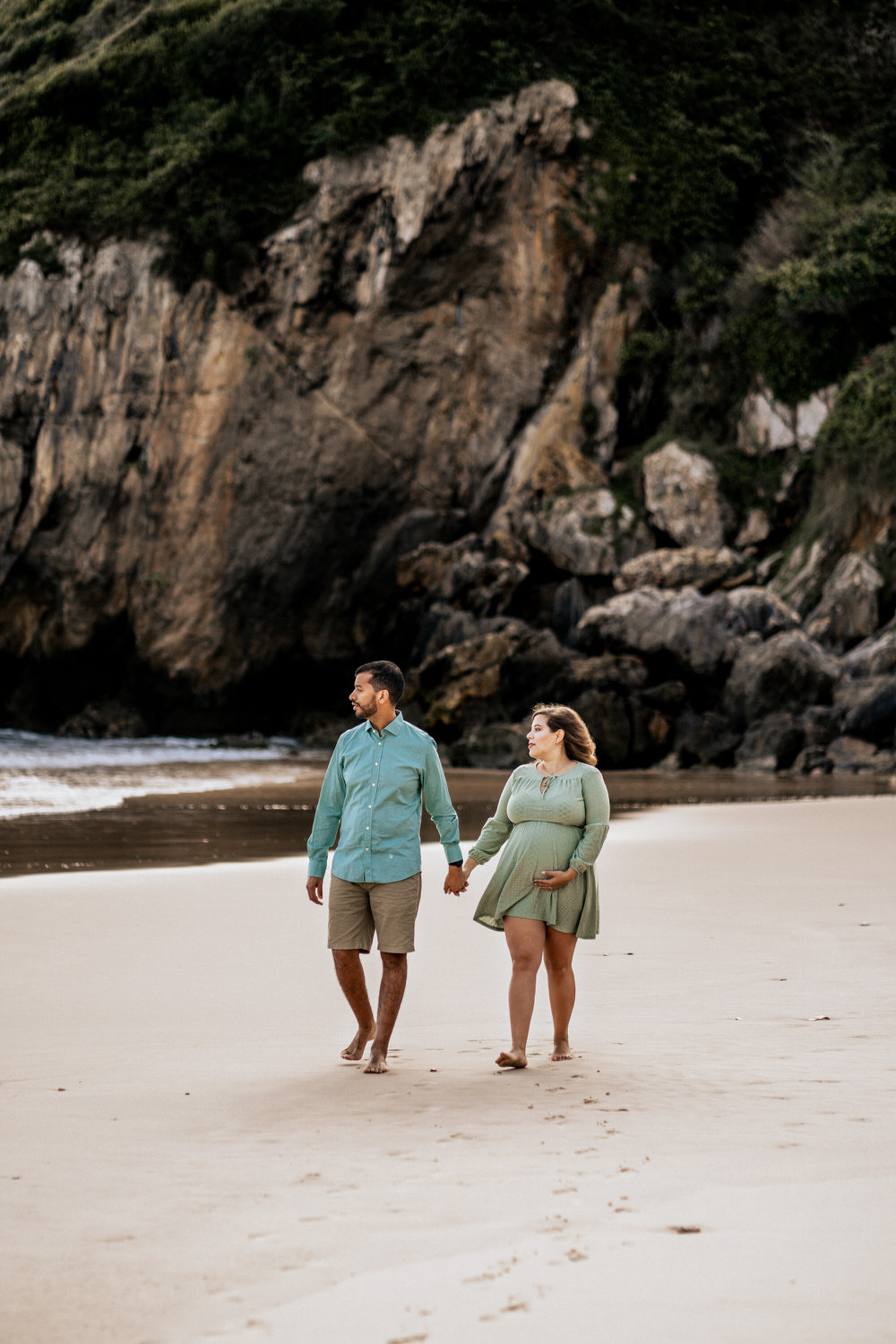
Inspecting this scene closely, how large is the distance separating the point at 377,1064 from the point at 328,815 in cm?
97

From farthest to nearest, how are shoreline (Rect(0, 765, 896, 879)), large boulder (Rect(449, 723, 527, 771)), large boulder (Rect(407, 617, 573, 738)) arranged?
large boulder (Rect(407, 617, 573, 738)) → large boulder (Rect(449, 723, 527, 771)) → shoreline (Rect(0, 765, 896, 879))

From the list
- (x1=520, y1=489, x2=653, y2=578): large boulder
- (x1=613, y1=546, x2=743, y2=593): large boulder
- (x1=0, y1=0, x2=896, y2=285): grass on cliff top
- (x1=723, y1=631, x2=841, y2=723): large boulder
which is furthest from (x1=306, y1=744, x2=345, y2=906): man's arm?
(x1=0, y1=0, x2=896, y2=285): grass on cliff top

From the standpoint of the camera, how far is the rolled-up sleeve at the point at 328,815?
4.32 metres

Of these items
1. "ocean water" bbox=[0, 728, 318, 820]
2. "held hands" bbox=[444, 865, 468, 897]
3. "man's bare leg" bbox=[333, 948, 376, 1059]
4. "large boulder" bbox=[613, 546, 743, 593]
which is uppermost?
"large boulder" bbox=[613, 546, 743, 593]

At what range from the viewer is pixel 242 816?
12.7m

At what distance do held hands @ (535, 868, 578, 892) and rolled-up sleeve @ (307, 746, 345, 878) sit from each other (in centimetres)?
79

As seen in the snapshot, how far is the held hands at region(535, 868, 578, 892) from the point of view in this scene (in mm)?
4043

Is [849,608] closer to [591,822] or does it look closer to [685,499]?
[685,499]

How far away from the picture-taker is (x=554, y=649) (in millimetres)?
23703

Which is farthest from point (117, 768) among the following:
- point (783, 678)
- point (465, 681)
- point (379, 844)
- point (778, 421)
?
point (379, 844)

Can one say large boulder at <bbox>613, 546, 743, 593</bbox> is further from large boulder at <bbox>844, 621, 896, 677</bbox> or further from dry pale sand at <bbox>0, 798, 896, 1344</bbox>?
dry pale sand at <bbox>0, 798, 896, 1344</bbox>

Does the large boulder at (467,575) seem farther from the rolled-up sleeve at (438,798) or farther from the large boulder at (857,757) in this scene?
the rolled-up sleeve at (438,798)

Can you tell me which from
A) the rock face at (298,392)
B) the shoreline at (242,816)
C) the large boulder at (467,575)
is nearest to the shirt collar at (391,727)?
the shoreline at (242,816)

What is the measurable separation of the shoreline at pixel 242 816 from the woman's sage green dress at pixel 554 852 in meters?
4.93
